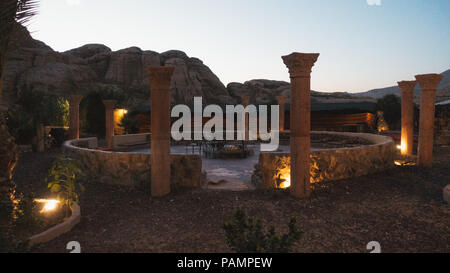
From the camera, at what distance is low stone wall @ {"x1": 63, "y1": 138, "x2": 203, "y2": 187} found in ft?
21.7

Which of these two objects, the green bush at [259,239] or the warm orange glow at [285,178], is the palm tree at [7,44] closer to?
the green bush at [259,239]

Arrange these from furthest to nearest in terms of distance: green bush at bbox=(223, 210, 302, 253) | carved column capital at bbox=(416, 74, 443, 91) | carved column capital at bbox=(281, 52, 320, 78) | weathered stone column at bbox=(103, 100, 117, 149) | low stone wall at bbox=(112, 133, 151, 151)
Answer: low stone wall at bbox=(112, 133, 151, 151), weathered stone column at bbox=(103, 100, 117, 149), carved column capital at bbox=(416, 74, 443, 91), carved column capital at bbox=(281, 52, 320, 78), green bush at bbox=(223, 210, 302, 253)

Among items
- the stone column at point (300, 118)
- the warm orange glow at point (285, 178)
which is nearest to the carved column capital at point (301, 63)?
the stone column at point (300, 118)

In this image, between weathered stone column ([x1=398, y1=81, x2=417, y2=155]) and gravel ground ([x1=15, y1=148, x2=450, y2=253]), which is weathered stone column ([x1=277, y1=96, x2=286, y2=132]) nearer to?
weathered stone column ([x1=398, y1=81, x2=417, y2=155])

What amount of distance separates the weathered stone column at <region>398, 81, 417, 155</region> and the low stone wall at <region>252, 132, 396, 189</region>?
335 centimetres

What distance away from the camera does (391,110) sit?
23.6 meters

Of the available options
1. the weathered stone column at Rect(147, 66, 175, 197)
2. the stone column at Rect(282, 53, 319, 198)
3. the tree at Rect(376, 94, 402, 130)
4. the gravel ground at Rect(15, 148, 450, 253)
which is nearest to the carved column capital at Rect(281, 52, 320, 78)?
the stone column at Rect(282, 53, 319, 198)

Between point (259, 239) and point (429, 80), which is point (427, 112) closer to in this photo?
point (429, 80)

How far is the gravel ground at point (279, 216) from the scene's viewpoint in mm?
3783

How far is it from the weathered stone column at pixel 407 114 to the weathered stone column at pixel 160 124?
31.7ft

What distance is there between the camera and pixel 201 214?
4965mm

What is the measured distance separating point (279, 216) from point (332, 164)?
9.59 ft
